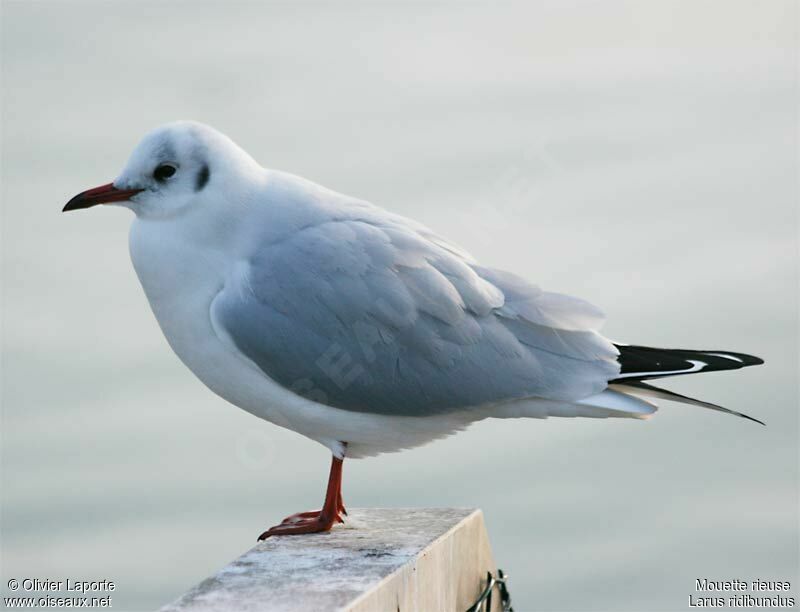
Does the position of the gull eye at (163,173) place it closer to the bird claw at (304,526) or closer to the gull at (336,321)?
the gull at (336,321)

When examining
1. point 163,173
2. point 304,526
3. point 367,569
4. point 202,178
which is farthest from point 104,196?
point 367,569

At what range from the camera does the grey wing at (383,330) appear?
563cm

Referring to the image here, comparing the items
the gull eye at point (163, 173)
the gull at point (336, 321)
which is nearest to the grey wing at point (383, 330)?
the gull at point (336, 321)

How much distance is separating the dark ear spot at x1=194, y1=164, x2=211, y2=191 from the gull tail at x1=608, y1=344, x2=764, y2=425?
7.12ft

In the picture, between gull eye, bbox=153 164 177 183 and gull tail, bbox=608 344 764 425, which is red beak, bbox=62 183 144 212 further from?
gull tail, bbox=608 344 764 425

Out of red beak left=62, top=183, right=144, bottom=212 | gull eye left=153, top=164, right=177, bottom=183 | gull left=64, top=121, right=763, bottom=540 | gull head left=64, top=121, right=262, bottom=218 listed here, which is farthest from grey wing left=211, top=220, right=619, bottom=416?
red beak left=62, top=183, right=144, bottom=212

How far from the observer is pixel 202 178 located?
19.1ft

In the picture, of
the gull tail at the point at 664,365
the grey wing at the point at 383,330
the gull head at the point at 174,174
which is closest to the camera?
the grey wing at the point at 383,330

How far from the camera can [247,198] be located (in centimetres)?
581

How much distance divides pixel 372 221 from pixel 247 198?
61cm

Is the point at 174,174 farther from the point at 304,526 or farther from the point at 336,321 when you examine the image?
the point at 304,526

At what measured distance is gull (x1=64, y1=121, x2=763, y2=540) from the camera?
222 inches

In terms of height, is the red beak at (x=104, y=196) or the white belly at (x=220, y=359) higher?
the red beak at (x=104, y=196)

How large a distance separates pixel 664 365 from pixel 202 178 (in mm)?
2381
